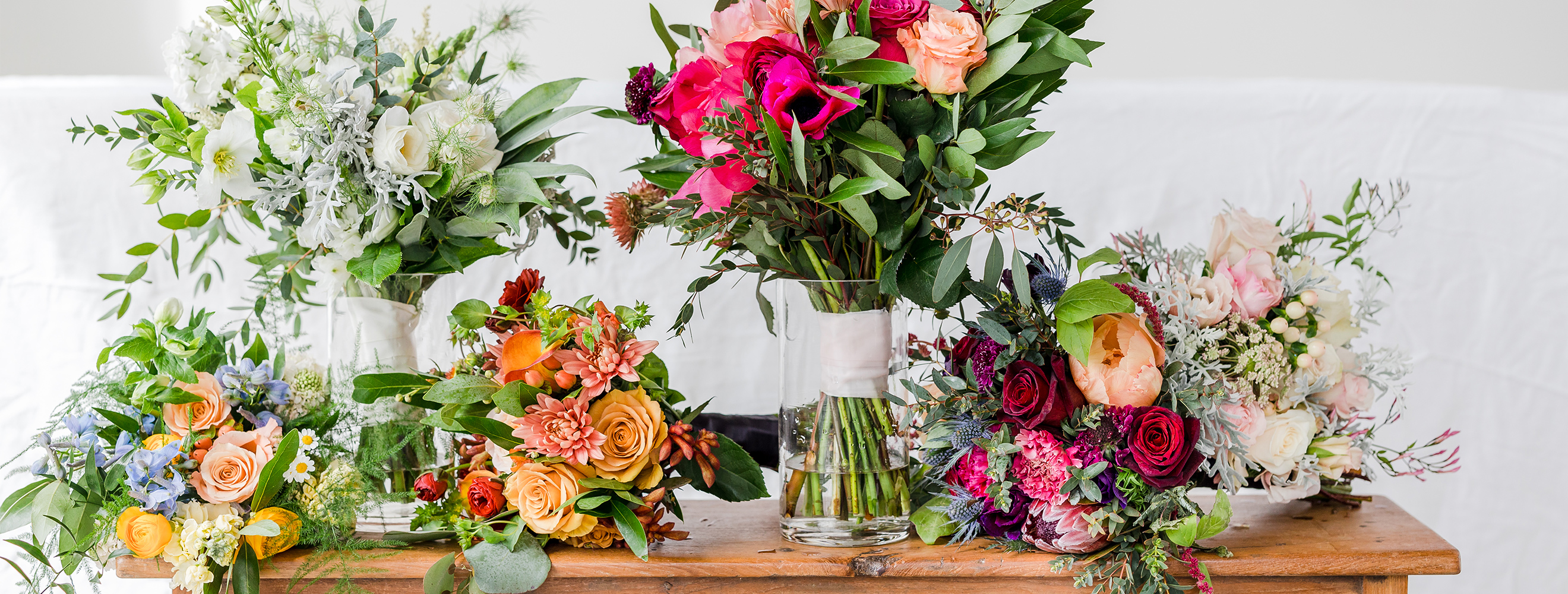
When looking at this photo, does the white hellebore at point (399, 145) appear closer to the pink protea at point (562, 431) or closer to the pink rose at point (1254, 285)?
the pink protea at point (562, 431)

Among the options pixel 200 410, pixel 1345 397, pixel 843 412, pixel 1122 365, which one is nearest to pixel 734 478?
pixel 843 412

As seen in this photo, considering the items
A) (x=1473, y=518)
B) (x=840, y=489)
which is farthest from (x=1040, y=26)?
(x=1473, y=518)

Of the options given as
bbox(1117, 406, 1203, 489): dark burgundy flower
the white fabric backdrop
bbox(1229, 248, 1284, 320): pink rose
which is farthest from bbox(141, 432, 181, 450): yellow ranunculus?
bbox(1229, 248, 1284, 320): pink rose

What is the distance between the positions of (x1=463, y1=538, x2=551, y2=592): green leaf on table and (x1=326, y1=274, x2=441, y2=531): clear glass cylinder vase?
15 cm

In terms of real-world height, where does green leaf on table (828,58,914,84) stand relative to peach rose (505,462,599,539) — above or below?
above

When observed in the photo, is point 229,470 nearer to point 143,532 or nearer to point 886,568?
point 143,532

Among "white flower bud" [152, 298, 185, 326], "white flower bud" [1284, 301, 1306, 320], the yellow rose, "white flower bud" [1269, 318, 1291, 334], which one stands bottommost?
the yellow rose

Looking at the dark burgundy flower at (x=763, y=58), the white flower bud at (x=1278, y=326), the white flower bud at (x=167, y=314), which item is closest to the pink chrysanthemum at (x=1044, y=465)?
the white flower bud at (x=1278, y=326)

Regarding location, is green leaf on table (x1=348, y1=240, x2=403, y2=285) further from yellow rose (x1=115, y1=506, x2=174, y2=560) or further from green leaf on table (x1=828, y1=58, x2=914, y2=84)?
green leaf on table (x1=828, y1=58, x2=914, y2=84)

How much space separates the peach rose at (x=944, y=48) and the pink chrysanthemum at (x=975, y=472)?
30 centimetres

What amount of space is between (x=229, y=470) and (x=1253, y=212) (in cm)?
131

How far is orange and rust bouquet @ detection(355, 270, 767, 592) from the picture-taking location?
0.76 metres

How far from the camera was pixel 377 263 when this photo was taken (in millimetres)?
818

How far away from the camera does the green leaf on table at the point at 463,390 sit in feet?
2.57
